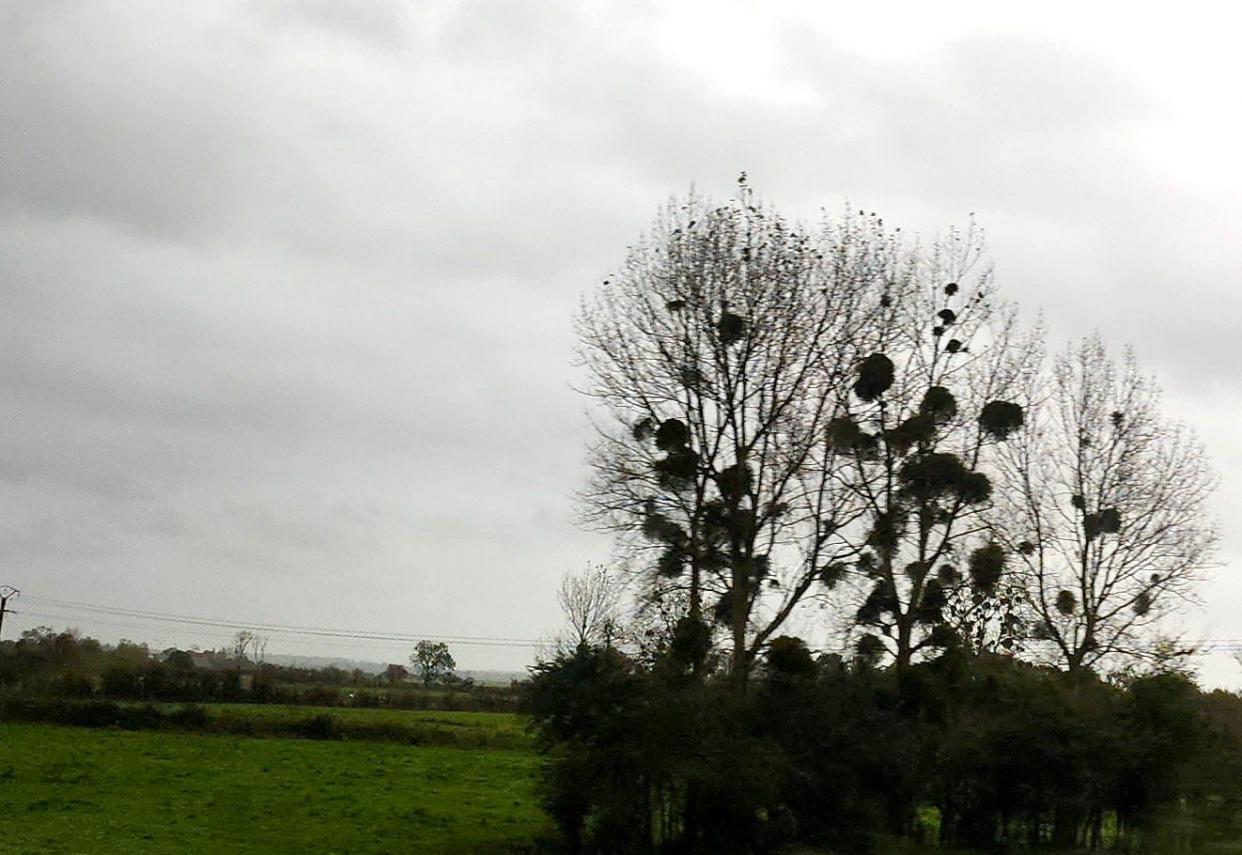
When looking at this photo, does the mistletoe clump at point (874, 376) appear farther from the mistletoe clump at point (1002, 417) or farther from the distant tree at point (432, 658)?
the distant tree at point (432, 658)

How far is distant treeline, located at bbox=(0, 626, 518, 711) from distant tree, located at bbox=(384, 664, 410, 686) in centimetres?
613

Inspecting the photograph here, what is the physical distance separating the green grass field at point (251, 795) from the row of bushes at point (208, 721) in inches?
49.0

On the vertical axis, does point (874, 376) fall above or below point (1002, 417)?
above

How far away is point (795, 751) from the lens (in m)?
23.4

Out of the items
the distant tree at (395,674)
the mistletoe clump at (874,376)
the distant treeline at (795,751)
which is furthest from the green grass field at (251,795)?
the distant tree at (395,674)

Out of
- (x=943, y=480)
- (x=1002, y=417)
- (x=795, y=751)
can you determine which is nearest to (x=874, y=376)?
(x=943, y=480)

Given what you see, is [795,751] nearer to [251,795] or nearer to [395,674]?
[251,795]

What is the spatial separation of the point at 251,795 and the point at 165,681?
24.6m

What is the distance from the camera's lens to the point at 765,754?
2267 centimetres

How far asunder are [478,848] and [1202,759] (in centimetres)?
2378

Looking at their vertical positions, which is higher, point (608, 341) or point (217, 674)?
point (608, 341)

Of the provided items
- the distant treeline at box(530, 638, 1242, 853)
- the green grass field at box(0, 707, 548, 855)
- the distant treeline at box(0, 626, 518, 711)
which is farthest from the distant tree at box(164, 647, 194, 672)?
the distant treeline at box(530, 638, 1242, 853)

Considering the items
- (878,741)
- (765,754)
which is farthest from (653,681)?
(878,741)

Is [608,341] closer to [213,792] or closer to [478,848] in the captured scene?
[478,848]
